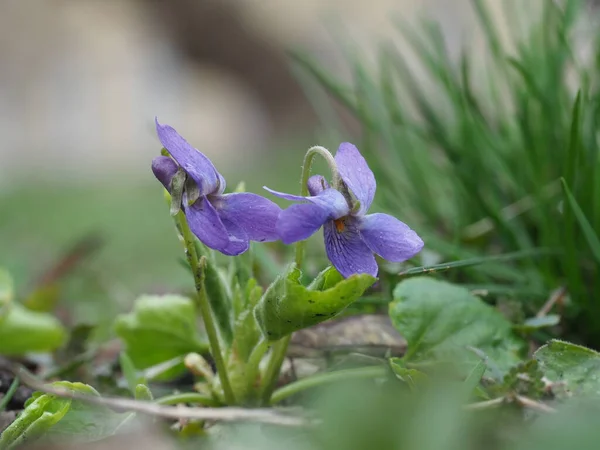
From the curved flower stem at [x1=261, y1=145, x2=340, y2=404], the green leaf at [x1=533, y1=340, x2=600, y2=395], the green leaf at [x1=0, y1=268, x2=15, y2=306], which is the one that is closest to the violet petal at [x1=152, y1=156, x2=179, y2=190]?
the curved flower stem at [x1=261, y1=145, x2=340, y2=404]

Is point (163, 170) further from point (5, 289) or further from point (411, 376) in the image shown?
point (5, 289)

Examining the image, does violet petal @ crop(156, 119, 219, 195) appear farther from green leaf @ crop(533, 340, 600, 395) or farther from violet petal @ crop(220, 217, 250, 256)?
green leaf @ crop(533, 340, 600, 395)

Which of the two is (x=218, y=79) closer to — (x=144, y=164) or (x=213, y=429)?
(x=144, y=164)

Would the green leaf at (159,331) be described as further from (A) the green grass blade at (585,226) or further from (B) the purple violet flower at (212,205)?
(A) the green grass blade at (585,226)

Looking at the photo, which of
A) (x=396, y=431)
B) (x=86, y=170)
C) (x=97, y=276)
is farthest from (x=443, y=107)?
(x=86, y=170)

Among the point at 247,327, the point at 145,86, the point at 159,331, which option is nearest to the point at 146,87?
the point at 145,86
